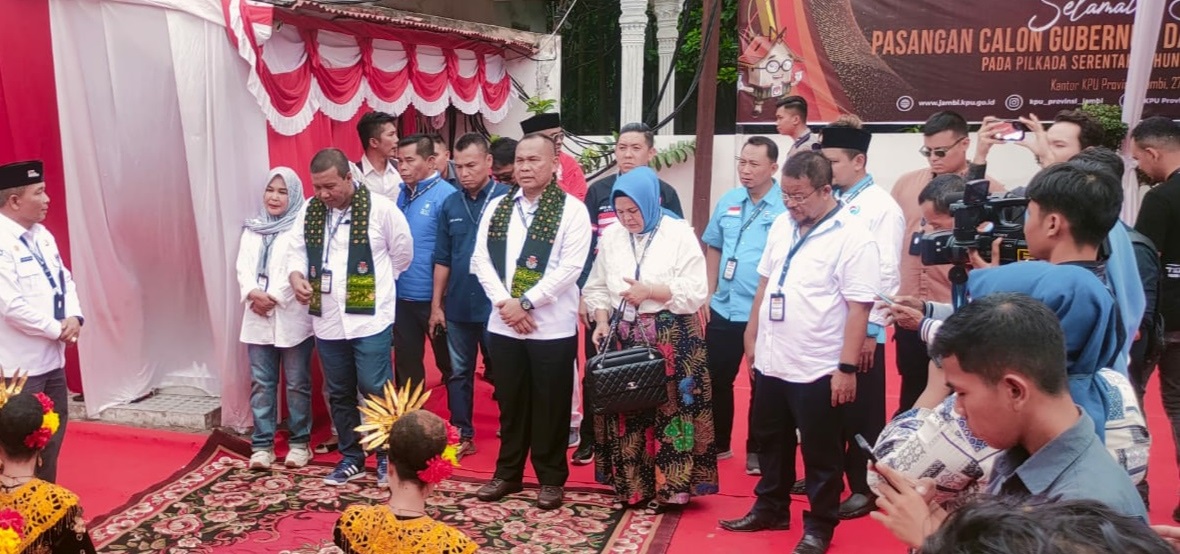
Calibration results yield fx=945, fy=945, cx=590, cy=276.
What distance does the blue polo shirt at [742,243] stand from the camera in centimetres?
439

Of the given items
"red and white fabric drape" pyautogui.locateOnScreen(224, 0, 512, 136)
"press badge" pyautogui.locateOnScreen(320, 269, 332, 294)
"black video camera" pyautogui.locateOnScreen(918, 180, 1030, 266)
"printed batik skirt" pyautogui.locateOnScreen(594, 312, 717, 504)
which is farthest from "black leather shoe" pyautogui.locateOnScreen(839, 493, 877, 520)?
"red and white fabric drape" pyautogui.locateOnScreen(224, 0, 512, 136)

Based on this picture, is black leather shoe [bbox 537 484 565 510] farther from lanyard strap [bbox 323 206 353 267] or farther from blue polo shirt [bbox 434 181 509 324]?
lanyard strap [bbox 323 206 353 267]

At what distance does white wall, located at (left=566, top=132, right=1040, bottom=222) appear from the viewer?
8547 millimetres

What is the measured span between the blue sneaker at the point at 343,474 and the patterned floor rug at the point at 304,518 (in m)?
0.04

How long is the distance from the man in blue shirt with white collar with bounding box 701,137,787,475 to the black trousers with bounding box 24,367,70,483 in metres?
2.78

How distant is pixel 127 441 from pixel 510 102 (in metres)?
5.02

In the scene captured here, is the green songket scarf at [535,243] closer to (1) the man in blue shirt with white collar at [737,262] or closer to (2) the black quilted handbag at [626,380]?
(2) the black quilted handbag at [626,380]

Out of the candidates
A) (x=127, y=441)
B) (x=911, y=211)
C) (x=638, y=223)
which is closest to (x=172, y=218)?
(x=127, y=441)

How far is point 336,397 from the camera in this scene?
179 inches

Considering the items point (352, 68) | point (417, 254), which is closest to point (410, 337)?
point (417, 254)

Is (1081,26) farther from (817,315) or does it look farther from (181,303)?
(181,303)

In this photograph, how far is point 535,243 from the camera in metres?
4.05

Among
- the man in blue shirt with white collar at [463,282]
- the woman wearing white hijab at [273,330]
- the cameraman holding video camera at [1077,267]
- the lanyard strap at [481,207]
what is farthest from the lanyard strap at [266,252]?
the cameraman holding video camera at [1077,267]

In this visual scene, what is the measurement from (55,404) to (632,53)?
7.50 metres
